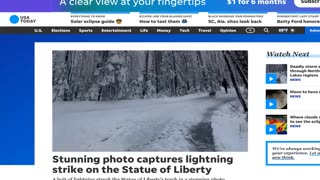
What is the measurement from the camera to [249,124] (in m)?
1.48

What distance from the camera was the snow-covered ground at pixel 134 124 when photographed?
4.83 feet

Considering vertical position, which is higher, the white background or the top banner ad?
the top banner ad

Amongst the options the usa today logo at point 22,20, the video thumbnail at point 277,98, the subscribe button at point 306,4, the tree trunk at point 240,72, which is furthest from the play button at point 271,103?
the usa today logo at point 22,20

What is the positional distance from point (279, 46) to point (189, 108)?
1.36ft

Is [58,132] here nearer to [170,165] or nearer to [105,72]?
[105,72]

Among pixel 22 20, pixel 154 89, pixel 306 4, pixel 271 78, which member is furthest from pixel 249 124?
pixel 22 20

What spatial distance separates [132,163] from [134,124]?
15cm

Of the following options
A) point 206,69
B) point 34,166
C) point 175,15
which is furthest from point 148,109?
point 34,166

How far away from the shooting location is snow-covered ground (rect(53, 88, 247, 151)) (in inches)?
57.9

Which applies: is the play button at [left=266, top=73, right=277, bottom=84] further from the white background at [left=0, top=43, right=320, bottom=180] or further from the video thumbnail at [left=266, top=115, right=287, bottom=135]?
the video thumbnail at [left=266, top=115, right=287, bottom=135]

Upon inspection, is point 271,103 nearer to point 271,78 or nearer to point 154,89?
point 271,78

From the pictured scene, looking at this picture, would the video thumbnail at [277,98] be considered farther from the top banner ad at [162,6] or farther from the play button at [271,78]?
the top banner ad at [162,6]

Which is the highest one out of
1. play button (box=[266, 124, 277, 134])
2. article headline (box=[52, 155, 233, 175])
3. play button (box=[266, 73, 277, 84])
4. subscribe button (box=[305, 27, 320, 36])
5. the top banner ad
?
the top banner ad

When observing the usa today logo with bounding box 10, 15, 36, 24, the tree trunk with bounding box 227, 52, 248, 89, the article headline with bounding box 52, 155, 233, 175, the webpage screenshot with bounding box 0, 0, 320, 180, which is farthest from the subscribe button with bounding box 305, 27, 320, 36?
the usa today logo with bounding box 10, 15, 36, 24
